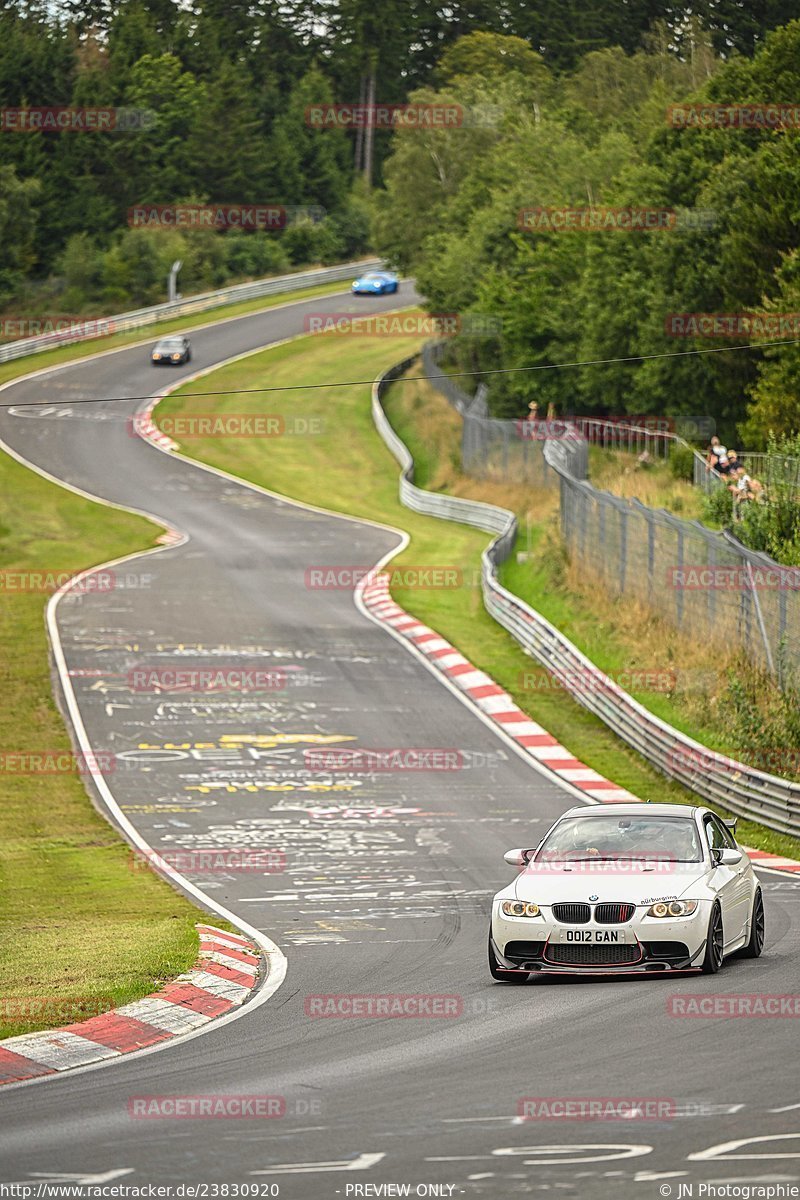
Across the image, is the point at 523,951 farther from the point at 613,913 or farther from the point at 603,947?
the point at 613,913

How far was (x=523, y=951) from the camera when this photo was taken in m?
12.7

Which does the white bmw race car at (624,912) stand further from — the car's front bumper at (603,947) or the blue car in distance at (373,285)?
the blue car in distance at (373,285)

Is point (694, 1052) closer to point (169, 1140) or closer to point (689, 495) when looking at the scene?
point (169, 1140)

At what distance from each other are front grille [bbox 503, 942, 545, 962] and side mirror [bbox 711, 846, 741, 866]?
166 cm

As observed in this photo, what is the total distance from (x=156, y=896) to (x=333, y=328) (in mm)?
70796

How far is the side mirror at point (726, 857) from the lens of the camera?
13.2m

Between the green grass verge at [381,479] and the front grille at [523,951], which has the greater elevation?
the front grille at [523,951]

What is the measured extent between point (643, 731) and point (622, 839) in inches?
455

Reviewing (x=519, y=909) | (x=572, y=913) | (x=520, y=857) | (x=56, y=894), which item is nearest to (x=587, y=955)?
(x=572, y=913)

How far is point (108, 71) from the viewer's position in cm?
11319

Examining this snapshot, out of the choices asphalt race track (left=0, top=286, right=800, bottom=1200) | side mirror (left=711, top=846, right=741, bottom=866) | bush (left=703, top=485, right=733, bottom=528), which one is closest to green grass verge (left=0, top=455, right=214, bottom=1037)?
asphalt race track (left=0, top=286, right=800, bottom=1200)

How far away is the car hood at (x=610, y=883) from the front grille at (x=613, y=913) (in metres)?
0.05

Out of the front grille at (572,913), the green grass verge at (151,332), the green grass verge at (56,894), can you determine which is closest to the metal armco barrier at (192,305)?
the green grass verge at (151,332)

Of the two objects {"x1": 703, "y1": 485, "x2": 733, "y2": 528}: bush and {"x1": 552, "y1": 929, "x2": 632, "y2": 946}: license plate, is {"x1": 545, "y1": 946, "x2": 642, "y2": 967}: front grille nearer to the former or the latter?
{"x1": 552, "y1": 929, "x2": 632, "y2": 946}: license plate
